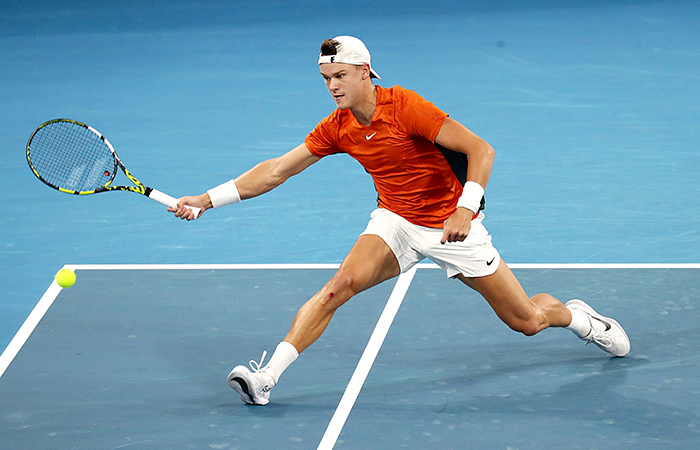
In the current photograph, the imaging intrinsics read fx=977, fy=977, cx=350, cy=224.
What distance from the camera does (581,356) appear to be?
5.22m

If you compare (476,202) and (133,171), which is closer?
(476,202)

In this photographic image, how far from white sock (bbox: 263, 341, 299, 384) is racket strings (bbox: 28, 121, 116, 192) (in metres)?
1.51

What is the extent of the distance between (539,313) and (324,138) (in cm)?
139

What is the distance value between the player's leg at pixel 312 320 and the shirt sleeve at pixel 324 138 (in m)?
0.54

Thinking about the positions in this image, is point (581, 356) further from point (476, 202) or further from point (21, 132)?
point (21, 132)

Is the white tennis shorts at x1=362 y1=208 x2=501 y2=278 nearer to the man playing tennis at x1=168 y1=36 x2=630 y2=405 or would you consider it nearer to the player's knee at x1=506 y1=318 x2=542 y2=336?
the man playing tennis at x1=168 y1=36 x2=630 y2=405

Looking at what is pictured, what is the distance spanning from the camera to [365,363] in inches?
203

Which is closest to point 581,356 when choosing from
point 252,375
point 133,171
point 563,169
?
point 252,375

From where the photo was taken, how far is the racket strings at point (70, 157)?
5725 mm

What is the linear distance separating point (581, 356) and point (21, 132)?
6.67 metres

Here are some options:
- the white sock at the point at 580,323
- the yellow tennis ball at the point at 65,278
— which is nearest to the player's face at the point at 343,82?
the white sock at the point at 580,323

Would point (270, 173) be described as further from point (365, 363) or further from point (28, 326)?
point (28, 326)

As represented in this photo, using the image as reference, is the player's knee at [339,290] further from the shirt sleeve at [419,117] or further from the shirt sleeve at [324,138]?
the shirt sleeve at [419,117]

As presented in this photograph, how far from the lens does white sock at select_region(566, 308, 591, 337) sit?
16.5 ft
